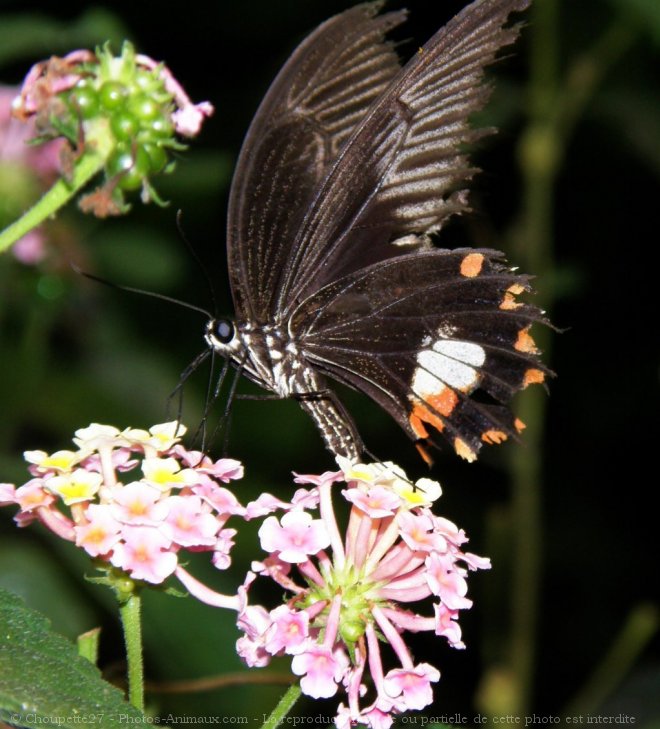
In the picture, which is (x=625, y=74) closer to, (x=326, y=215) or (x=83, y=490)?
(x=326, y=215)

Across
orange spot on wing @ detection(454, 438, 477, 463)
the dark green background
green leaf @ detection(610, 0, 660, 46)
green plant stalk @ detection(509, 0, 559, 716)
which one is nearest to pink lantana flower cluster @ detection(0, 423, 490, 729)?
orange spot on wing @ detection(454, 438, 477, 463)

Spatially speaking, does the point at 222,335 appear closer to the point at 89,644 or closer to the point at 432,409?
the point at 432,409

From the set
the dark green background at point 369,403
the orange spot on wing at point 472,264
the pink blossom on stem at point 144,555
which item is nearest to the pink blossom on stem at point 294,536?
the pink blossom on stem at point 144,555

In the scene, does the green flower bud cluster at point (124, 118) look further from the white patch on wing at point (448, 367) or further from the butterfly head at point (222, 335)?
the white patch on wing at point (448, 367)

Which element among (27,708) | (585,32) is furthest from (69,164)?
(585,32)

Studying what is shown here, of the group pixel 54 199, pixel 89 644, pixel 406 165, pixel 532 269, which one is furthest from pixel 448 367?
pixel 532 269
